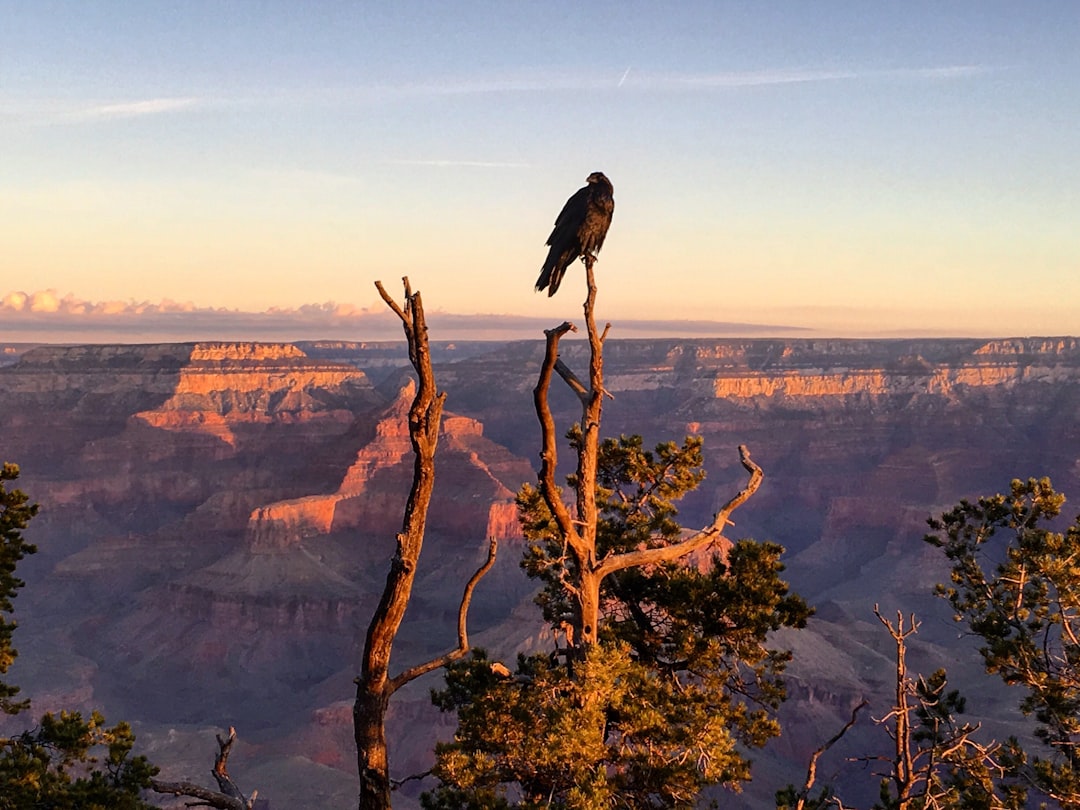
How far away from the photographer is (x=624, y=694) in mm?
13227

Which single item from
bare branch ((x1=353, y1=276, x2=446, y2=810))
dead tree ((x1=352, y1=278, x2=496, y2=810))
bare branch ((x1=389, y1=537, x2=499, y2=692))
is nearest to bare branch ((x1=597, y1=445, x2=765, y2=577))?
bare branch ((x1=389, y1=537, x2=499, y2=692))

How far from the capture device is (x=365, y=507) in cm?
12319

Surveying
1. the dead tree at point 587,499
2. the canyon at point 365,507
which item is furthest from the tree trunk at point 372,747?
the canyon at point 365,507

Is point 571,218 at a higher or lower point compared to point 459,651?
higher

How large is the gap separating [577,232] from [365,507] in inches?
4379

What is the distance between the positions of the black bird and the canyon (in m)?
49.3

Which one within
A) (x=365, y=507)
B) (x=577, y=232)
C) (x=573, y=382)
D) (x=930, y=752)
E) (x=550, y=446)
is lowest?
(x=365, y=507)

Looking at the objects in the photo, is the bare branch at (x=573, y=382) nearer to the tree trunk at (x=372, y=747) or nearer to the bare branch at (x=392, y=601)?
the bare branch at (x=392, y=601)

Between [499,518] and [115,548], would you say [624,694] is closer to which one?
[499,518]

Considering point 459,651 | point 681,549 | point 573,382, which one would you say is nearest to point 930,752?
point 681,549

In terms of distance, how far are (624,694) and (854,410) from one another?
541 feet

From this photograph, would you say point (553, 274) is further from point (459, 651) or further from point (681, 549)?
point (459, 651)

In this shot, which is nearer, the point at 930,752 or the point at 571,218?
the point at 930,752

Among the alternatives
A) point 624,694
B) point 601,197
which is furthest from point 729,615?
point 601,197
